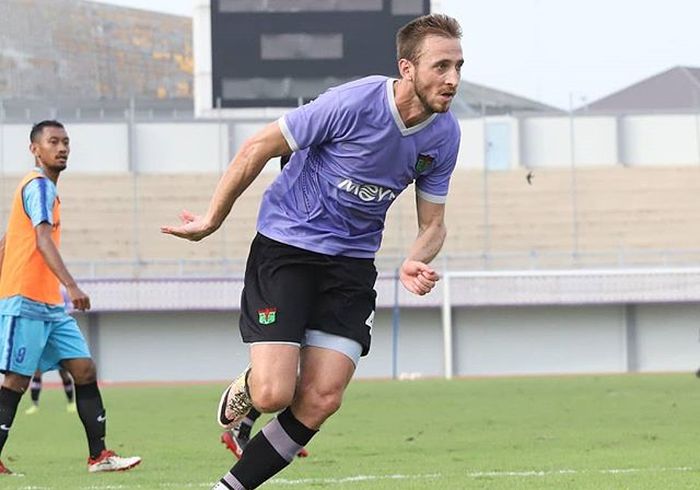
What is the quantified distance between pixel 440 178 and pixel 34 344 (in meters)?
3.63

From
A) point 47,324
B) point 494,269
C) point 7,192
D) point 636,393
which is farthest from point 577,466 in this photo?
point 7,192

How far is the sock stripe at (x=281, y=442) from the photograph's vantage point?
6.29 m

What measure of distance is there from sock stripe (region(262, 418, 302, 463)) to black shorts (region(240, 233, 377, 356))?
364mm

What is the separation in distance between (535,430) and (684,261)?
28.6m

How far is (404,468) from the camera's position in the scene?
30.6 feet

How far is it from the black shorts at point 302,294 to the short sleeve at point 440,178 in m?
0.44

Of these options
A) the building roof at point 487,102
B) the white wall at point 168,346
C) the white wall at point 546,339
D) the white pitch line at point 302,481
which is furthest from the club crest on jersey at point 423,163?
the building roof at point 487,102

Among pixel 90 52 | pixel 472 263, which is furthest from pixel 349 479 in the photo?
pixel 90 52

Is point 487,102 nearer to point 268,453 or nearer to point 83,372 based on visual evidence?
point 83,372

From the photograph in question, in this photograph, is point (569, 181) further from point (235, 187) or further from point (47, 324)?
point (235, 187)

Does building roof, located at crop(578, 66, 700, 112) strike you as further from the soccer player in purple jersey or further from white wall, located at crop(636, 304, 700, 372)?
the soccer player in purple jersey

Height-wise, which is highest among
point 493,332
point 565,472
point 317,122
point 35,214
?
point 317,122

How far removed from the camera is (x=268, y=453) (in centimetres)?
627

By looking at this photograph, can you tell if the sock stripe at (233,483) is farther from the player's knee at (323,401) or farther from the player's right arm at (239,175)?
the player's right arm at (239,175)
